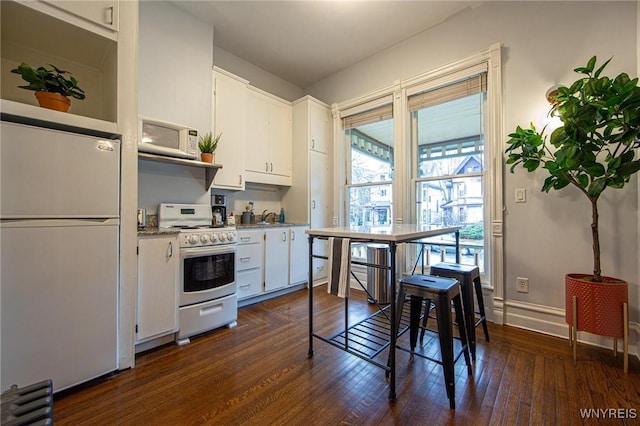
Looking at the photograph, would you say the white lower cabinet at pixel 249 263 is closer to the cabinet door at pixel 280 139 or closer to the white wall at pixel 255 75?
the cabinet door at pixel 280 139

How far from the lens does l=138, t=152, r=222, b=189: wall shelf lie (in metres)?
2.20

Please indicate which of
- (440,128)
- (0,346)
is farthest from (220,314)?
(440,128)

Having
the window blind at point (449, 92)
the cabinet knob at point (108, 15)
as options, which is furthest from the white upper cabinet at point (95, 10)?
the window blind at point (449, 92)

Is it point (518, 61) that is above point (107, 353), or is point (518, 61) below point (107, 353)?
above

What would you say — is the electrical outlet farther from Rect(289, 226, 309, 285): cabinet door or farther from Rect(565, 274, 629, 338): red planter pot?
Rect(289, 226, 309, 285): cabinet door

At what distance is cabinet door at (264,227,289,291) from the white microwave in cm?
122

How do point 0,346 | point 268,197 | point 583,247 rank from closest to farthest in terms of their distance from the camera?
1. point 0,346
2. point 583,247
3. point 268,197

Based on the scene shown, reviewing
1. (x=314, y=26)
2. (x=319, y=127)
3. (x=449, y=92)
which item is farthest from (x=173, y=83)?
(x=449, y=92)

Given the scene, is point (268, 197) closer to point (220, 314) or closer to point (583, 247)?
point (220, 314)

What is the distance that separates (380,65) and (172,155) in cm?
268

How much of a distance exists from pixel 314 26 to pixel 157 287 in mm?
2975

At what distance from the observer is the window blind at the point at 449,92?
2631 millimetres

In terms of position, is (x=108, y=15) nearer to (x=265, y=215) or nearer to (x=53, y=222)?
(x=53, y=222)

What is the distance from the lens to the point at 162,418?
135 centimetres
